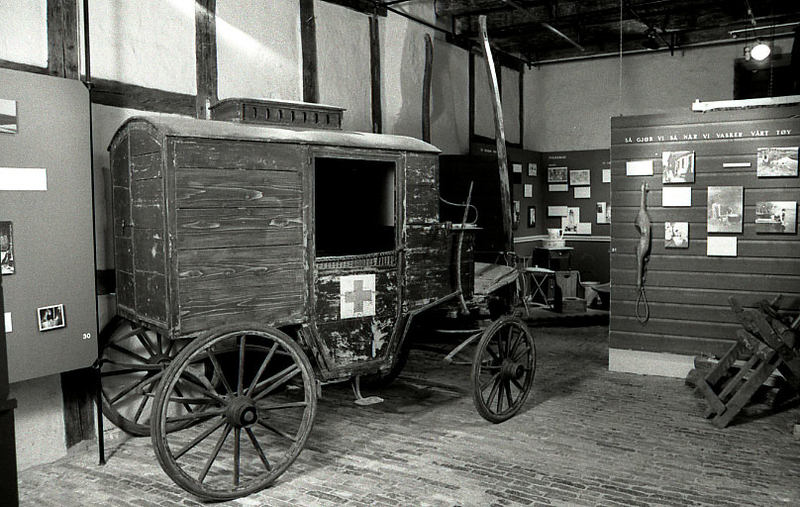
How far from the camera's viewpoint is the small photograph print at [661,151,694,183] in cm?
659

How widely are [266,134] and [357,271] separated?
43.5 inches

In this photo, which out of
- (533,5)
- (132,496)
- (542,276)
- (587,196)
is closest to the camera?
(132,496)

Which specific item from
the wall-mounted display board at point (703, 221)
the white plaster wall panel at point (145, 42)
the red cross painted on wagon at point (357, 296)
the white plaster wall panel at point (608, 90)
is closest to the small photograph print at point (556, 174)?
the white plaster wall panel at point (608, 90)

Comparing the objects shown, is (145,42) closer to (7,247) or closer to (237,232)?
(7,247)

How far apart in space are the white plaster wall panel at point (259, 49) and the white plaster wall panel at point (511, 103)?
5.66 m

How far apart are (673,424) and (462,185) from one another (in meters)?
4.94

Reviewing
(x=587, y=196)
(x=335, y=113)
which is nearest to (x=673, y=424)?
(x=335, y=113)

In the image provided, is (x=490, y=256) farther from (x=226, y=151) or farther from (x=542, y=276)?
(x=226, y=151)

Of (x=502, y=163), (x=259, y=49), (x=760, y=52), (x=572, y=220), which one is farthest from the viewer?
(x=572, y=220)

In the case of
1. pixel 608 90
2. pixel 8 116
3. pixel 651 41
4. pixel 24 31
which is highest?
pixel 651 41

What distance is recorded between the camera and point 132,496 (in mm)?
3963

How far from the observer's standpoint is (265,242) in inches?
165

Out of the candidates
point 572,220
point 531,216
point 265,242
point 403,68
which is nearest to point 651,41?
point 572,220

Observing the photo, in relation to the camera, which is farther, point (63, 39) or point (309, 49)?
point (309, 49)
